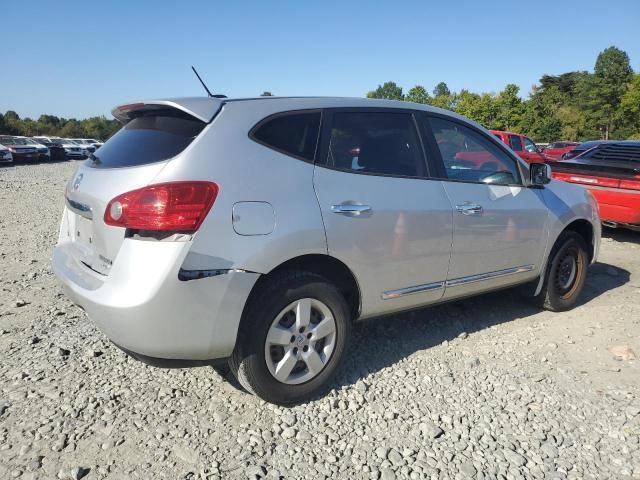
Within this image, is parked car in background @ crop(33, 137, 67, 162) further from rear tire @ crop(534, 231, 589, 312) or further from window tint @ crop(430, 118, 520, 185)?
→ rear tire @ crop(534, 231, 589, 312)

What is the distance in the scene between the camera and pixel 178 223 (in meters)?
2.41

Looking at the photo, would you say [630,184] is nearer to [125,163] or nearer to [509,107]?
[125,163]

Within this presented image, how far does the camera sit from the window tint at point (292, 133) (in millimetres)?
2797

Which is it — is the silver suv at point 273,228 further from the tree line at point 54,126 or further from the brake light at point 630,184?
the tree line at point 54,126

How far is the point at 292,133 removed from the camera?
290 cm

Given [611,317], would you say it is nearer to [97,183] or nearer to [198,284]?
[198,284]

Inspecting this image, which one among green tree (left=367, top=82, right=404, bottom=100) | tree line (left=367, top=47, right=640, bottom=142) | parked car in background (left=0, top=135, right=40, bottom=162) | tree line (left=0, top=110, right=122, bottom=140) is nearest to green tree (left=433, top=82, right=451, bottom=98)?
green tree (left=367, top=82, right=404, bottom=100)

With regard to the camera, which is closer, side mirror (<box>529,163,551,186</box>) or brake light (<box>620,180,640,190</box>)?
side mirror (<box>529,163,551,186</box>)

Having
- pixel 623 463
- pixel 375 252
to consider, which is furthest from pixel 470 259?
pixel 623 463

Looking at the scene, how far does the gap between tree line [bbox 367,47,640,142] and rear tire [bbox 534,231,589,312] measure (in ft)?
167

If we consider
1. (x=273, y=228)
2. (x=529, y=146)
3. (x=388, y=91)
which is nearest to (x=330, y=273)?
(x=273, y=228)

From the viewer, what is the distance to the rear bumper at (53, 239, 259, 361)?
94.0 inches

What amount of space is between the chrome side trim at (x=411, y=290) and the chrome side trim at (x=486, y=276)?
12cm

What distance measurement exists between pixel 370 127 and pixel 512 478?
7.07ft
